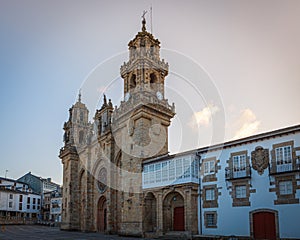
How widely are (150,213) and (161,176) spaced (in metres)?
4.47

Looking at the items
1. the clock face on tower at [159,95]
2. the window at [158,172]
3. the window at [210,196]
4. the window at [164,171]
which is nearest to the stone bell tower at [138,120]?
the clock face on tower at [159,95]

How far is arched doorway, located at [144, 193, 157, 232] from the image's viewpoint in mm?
31562

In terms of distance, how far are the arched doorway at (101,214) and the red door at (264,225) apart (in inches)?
920

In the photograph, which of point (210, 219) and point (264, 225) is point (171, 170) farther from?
point (264, 225)

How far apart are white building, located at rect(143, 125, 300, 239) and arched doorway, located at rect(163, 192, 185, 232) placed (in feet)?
3.85

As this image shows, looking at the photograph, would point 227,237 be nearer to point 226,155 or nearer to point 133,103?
point 226,155

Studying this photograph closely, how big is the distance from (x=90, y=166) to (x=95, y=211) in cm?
640

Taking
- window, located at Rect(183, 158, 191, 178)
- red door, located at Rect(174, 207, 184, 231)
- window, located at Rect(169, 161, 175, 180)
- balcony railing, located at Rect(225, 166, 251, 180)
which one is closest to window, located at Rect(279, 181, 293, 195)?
balcony railing, located at Rect(225, 166, 251, 180)

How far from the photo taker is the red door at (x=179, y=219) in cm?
2875

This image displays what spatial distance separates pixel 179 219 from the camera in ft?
95.3

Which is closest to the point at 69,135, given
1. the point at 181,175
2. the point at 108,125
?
the point at 108,125

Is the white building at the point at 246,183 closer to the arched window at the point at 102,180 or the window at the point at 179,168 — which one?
the window at the point at 179,168

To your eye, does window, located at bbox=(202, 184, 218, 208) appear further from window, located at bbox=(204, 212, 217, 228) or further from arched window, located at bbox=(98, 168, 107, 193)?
arched window, located at bbox=(98, 168, 107, 193)

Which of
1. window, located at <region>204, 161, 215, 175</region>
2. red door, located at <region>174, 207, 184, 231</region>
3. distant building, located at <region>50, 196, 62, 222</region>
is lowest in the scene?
distant building, located at <region>50, 196, 62, 222</region>
